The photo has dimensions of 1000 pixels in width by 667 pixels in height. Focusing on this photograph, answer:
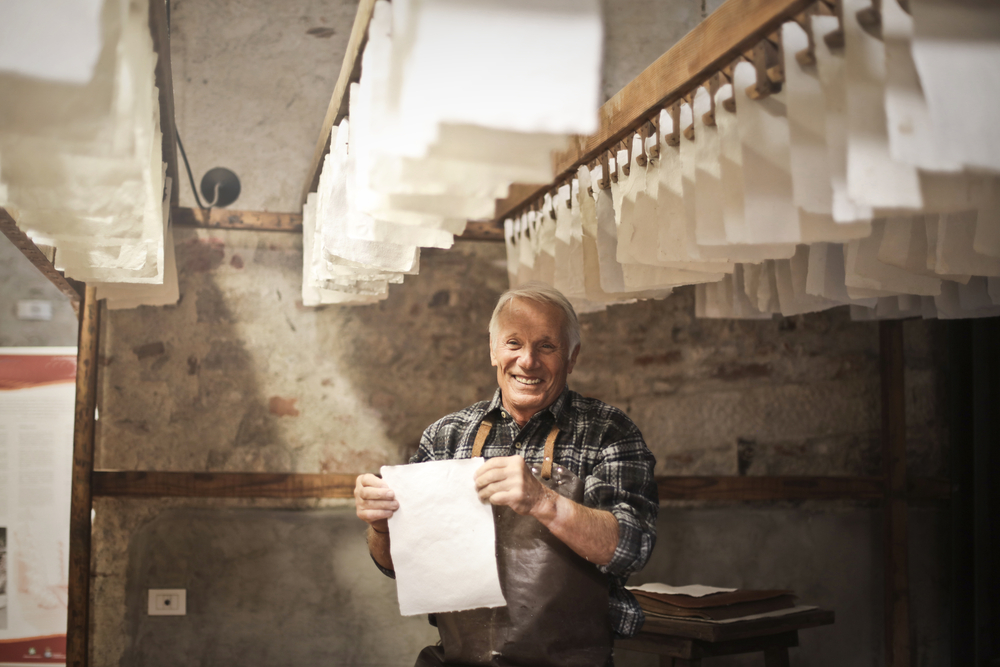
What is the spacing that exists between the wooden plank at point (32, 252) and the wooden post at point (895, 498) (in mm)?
3785

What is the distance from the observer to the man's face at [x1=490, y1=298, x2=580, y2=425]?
209 centimetres

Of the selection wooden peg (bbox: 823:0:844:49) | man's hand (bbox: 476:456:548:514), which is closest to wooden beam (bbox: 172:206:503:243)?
man's hand (bbox: 476:456:548:514)

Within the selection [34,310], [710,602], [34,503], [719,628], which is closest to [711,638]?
[719,628]

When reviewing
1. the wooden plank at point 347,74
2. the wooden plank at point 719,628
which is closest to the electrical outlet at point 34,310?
the wooden plank at point 347,74

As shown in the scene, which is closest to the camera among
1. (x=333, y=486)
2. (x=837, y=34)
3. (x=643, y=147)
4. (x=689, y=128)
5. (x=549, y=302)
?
(x=837, y=34)

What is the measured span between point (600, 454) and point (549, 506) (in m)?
0.31

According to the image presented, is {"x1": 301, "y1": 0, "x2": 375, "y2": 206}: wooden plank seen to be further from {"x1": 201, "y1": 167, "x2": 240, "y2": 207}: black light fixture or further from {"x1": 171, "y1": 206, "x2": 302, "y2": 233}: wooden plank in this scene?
{"x1": 201, "y1": 167, "x2": 240, "y2": 207}: black light fixture

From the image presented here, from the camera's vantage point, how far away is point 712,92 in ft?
5.38

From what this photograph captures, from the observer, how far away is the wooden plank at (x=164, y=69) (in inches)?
57.5

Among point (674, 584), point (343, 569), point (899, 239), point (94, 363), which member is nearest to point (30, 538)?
point (94, 363)

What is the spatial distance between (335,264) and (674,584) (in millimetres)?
2457

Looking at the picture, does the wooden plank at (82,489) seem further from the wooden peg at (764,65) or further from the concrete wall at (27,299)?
the wooden peg at (764,65)

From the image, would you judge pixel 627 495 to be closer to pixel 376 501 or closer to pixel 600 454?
pixel 600 454

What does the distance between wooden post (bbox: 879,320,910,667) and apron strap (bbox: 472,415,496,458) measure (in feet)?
8.65
